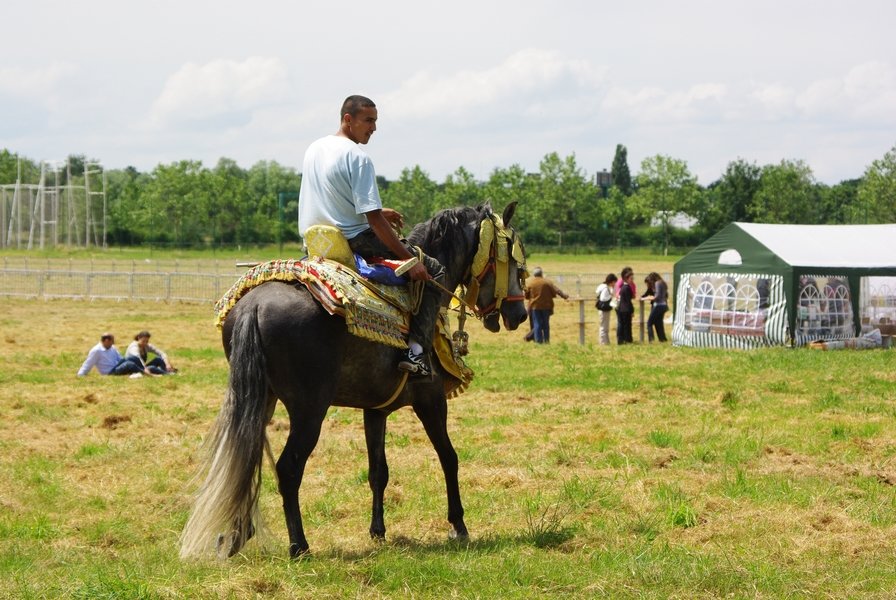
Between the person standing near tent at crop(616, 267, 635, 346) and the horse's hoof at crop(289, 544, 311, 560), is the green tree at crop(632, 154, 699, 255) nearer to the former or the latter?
the person standing near tent at crop(616, 267, 635, 346)

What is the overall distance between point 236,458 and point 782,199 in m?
82.1

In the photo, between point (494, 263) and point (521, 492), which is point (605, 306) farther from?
point (494, 263)

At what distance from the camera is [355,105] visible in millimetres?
6387

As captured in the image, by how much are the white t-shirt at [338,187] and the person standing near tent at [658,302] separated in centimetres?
1718

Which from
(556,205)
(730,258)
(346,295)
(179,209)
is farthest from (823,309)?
(179,209)

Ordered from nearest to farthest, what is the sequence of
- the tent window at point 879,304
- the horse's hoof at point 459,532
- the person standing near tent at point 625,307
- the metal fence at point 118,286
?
the horse's hoof at point 459,532
the tent window at point 879,304
the person standing near tent at point 625,307
the metal fence at point 118,286

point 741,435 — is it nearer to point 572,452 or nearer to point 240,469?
point 572,452

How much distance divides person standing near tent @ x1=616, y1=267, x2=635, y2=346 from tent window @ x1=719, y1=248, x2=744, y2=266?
194cm

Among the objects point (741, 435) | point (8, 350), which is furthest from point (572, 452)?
point (8, 350)

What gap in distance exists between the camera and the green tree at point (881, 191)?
66.2 metres

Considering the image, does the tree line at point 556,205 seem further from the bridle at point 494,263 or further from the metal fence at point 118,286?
the bridle at point 494,263

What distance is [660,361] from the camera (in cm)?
1834

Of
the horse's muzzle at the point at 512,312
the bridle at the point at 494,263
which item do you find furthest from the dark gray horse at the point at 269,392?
the horse's muzzle at the point at 512,312

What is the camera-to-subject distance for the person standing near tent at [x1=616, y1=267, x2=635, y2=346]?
73.6 ft
